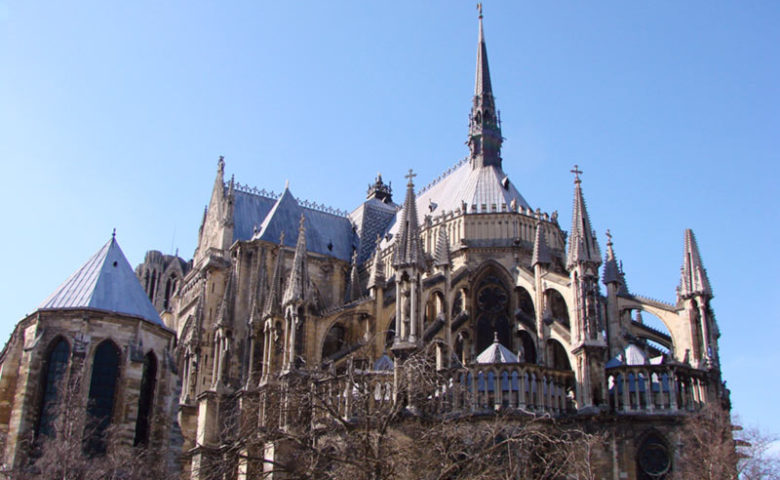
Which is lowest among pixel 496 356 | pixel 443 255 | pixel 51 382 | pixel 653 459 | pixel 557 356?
pixel 653 459

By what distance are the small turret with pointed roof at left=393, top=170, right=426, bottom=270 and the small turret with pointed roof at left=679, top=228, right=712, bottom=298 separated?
9.52m

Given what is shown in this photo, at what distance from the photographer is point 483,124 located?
1889 inches

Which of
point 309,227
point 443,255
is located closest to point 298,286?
point 443,255

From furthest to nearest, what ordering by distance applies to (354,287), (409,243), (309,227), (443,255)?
1. (309,227)
2. (354,287)
3. (443,255)
4. (409,243)

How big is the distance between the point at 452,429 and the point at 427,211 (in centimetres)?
2965

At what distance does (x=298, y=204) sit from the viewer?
5150 cm

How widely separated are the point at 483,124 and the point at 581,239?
18.2 m

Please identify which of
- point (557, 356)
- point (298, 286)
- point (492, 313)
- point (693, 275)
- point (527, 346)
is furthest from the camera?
point (492, 313)

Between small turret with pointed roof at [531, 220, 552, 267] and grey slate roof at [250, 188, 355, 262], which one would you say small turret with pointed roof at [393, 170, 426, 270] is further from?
grey slate roof at [250, 188, 355, 262]

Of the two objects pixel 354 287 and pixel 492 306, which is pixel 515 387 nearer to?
pixel 492 306

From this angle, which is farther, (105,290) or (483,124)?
(483,124)

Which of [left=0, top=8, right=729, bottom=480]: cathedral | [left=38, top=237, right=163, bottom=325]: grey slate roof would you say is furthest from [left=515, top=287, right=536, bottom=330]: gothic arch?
[left=38, top=237, right=163, bottom=325]: grey slate roof

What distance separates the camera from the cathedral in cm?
2828

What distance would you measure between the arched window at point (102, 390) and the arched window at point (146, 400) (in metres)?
1.12
